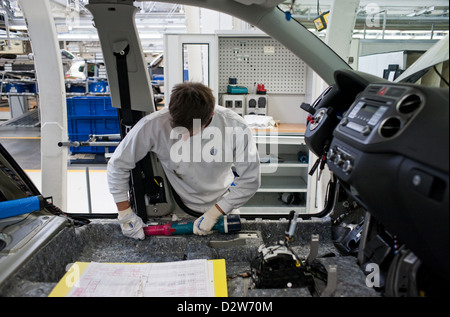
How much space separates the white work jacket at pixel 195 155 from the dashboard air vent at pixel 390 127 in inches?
35.7

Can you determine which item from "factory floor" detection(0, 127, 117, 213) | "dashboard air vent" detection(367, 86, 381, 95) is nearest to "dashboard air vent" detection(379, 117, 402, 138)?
"dashboard air vent" detection(367, 86, 381, 95)

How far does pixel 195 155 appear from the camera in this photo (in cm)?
191

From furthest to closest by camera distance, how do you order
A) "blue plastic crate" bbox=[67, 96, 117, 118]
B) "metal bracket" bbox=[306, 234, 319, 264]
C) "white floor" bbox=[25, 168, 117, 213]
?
"blue plastic crate" bbox=[67, 96, 117, 118], "white floor" bbox=[25, 168, 117, 213], "metal bracket" bbox=[306, 234, 319, 264]

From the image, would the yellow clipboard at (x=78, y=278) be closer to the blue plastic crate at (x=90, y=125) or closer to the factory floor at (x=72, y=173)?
the factory floor at (x=72, y=173)

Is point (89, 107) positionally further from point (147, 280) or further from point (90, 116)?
point (147, 280)

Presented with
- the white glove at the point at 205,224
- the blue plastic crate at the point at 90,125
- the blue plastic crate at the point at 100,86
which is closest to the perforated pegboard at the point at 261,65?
the white glove at the point at 205,224

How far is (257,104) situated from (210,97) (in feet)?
6.91

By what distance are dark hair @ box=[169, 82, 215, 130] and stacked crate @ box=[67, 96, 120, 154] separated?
4.87 m

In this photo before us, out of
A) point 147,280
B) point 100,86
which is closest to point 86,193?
point 100,86

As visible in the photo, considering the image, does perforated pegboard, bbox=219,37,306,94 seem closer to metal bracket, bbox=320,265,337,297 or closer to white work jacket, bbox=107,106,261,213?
white work jacket, bbox=107,106,261,213

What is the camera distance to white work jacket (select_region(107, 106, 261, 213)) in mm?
1793

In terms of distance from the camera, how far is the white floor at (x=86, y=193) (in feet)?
14.3

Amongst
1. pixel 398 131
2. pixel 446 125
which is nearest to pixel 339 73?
pixel 398 131

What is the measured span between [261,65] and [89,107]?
3832mm
